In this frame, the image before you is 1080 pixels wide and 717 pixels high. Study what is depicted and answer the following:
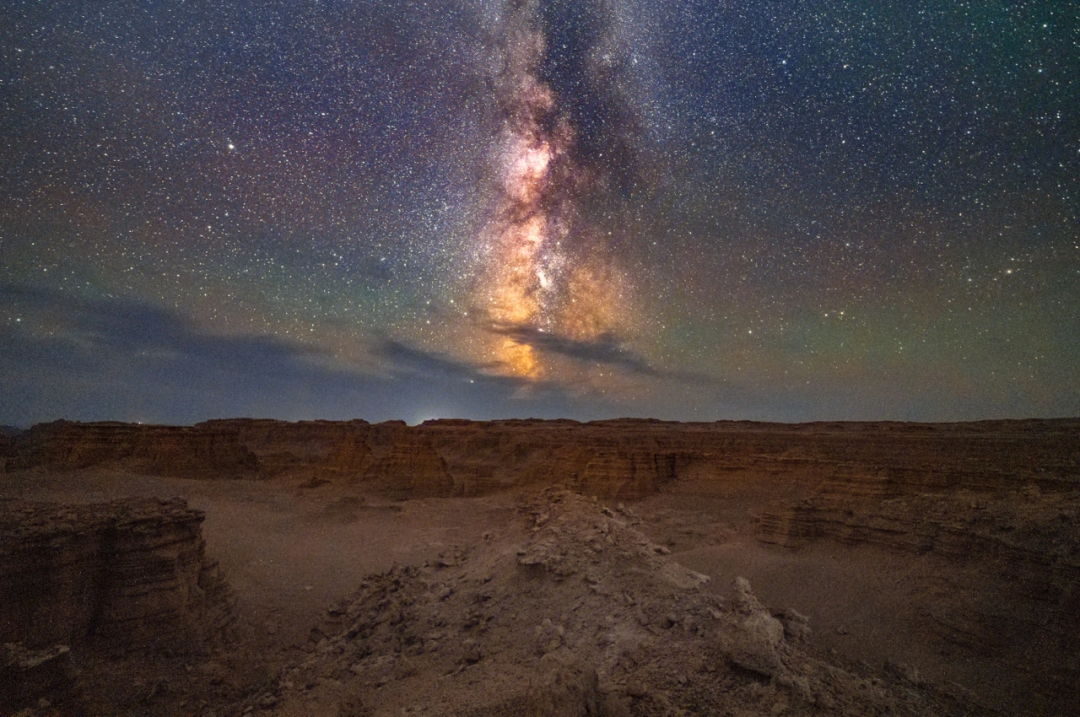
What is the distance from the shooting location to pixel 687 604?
7332 mm

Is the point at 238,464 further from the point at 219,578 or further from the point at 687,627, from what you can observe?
the point at 687,627

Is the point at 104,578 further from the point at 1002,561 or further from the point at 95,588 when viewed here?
the point at 1002,561

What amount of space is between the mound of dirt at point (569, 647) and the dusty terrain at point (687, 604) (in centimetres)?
4

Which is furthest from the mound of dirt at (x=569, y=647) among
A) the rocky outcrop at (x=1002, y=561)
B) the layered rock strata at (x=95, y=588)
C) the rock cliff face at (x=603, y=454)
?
the rock cliff face at (x=603, y=454)

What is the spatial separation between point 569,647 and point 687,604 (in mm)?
1874

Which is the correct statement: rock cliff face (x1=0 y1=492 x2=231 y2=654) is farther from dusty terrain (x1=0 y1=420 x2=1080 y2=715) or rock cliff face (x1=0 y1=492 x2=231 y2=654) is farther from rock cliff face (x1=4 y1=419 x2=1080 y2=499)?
rock cliff face (x1=4 y1=419 x2=1080 y2=499)

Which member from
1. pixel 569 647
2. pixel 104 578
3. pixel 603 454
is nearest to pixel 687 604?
pixel 569 647

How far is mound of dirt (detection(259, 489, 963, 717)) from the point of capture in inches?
221

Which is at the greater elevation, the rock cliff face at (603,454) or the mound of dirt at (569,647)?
the rock cliff face at (603,454)

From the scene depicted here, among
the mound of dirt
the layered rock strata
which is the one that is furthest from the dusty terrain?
the layered rock strata

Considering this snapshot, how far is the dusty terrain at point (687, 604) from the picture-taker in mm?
6363

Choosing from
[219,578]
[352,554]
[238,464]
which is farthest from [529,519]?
[238,464]

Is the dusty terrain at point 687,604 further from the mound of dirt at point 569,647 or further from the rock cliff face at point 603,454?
the rock cliff face at point 603,454

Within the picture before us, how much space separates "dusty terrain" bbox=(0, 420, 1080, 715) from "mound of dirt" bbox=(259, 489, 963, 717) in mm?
41
